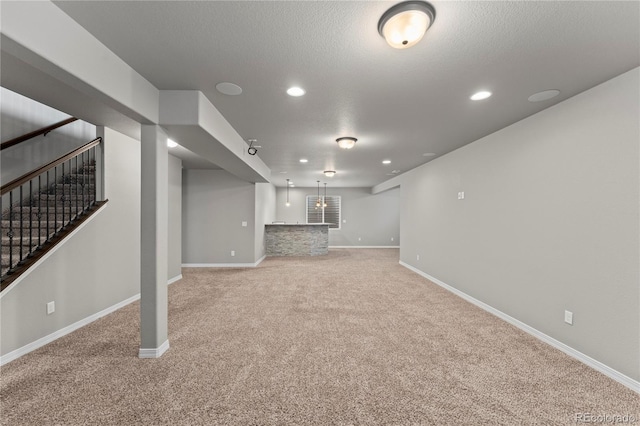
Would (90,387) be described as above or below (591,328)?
below

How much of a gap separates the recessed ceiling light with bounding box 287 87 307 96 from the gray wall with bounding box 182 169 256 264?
14.3ft

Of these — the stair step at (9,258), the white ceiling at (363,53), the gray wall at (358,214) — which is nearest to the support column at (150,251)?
the white ceiling at (363,53)

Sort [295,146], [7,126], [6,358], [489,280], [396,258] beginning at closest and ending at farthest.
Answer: [6,358] → [7,126] → [489,280] → [295,146] → [396,258]

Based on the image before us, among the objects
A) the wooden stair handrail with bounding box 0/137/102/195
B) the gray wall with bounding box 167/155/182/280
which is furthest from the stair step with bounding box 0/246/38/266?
the gray wall with bounding box 167/155/182/280

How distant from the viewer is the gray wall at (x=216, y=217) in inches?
256

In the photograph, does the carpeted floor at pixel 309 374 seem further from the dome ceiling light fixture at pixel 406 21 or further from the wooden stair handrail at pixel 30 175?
the dome ceiling light fixture at pixel 406 21

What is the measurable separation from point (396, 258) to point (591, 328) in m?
5.92

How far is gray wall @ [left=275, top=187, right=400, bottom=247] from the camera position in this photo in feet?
36.0

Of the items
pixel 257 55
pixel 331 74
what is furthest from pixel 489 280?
pixel 257 55

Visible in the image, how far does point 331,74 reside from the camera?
2188mm

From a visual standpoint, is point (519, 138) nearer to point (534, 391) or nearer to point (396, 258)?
point (534, 391)

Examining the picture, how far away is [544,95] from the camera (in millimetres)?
2537

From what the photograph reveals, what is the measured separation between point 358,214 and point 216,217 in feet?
19.8

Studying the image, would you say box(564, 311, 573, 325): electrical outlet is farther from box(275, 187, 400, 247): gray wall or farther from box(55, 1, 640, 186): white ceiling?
box(275, 187, 400, 247): gray wall
